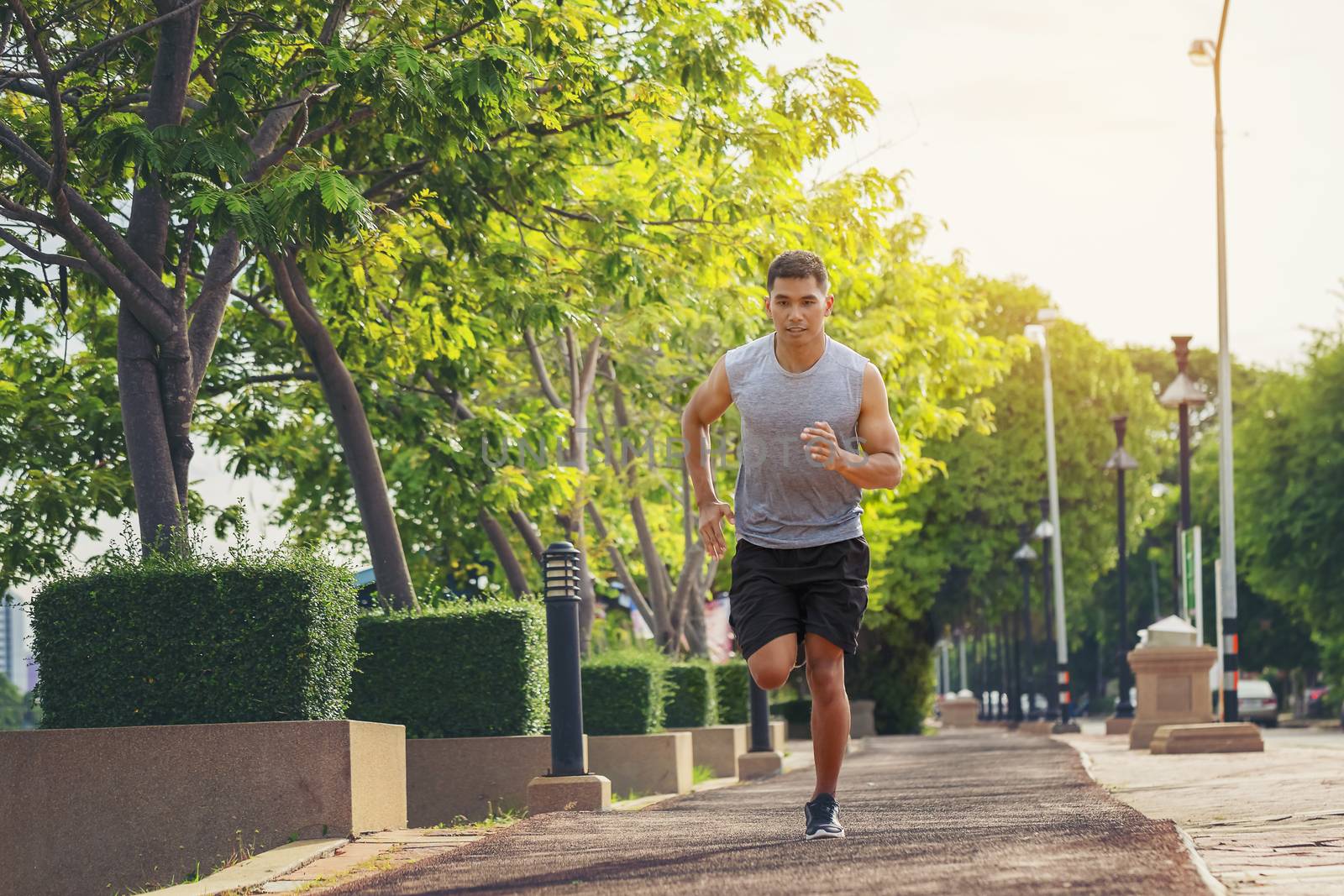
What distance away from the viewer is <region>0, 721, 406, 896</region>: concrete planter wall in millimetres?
8469

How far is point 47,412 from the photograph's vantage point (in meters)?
16.6

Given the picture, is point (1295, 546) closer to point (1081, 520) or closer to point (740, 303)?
point (1081, 520)

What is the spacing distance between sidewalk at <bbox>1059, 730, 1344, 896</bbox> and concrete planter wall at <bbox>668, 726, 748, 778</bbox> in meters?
4.82

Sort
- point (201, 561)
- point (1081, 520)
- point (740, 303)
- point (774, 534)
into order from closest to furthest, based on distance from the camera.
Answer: point (774, 534) < point (201, 561) < point (740, 303) < point (1081, 520)

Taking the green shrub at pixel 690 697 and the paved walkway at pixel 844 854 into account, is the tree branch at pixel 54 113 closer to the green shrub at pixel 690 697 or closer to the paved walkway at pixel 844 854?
the paved walkway at pixel 844 854

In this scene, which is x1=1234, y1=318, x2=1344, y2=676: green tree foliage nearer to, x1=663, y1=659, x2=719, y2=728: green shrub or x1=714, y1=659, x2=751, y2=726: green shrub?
x1=714, y1=659, x2=751, y2=726: green shrub

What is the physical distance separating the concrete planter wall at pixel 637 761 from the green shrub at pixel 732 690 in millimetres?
8351

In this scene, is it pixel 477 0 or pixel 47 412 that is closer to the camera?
pixel 477 0

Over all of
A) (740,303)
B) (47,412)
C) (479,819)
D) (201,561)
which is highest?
(740,303)

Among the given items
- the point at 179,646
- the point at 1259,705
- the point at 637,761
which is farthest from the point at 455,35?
the point at 1259,705

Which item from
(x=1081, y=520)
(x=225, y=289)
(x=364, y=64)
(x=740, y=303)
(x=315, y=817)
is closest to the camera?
(x=315, y=817)

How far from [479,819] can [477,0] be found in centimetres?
560

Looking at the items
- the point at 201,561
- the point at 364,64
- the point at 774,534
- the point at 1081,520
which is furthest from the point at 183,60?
the point at 1081,520

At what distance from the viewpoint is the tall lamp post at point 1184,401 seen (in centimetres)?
2656
